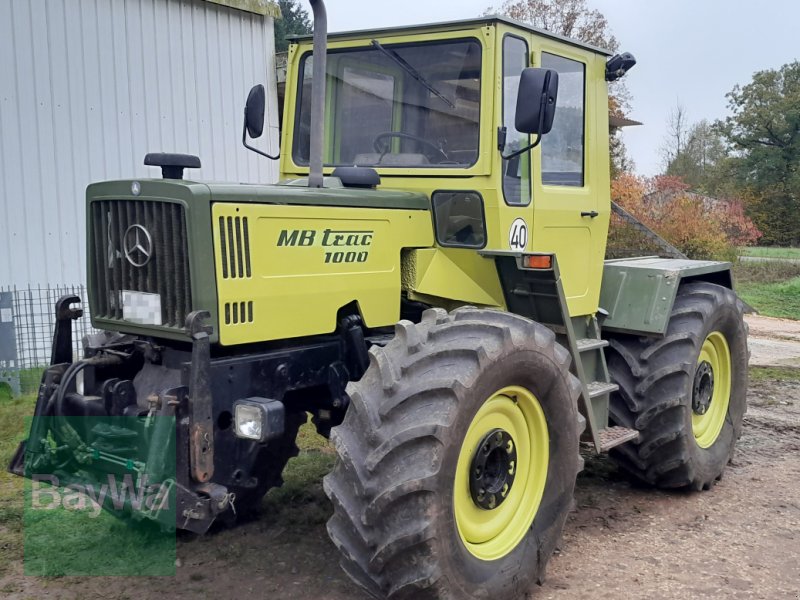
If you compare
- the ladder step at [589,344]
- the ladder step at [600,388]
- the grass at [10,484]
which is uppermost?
the ladder step at [589,344]

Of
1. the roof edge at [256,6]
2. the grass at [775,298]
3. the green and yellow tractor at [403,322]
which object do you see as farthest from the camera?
the grass at [775,298]

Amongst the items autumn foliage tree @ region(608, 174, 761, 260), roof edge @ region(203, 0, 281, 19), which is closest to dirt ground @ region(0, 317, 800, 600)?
roof edge @ region(203, 0, 281, 19)

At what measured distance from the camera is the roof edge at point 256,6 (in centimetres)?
1084

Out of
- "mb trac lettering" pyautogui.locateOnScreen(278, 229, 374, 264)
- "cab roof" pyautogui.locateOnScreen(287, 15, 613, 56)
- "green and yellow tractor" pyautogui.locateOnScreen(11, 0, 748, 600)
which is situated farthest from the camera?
"cab roof" pyautogui.locateOnScreen(287, 15, 613, 56)

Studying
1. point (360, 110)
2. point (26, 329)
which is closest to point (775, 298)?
point (26, 329)

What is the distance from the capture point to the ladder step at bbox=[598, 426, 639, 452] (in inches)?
191

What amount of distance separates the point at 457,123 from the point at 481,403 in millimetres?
1649

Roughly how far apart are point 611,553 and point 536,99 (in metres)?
2.41

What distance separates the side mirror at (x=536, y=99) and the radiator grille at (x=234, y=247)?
1.39 m

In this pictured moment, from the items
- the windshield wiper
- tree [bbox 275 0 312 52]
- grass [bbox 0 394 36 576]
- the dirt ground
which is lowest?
the dirt ground

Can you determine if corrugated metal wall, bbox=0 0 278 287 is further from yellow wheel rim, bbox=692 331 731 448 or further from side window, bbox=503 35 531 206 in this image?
yellow wheel rim, bbox=692 331 731 448

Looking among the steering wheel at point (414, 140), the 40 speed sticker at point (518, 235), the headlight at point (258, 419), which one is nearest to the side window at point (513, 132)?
the 40 speed sticker at point (518, 235)

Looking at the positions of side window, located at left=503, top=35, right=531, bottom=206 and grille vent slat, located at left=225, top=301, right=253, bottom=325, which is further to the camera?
side window, located at left=503, top=35, right=531, bottom=206

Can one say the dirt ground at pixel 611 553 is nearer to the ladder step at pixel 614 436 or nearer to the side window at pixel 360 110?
the ladder step at pixel 614 436
